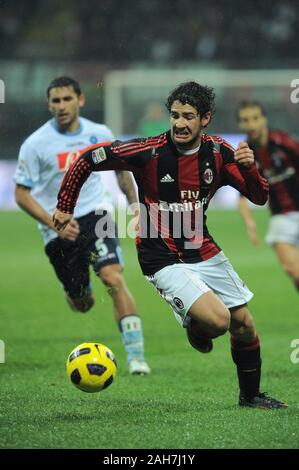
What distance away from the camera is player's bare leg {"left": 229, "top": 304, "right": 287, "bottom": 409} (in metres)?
6.20

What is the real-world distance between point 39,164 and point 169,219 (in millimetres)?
2345

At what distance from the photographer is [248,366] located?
626cm

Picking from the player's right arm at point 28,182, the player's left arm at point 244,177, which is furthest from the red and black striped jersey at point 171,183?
the player's right arm at point 28,182

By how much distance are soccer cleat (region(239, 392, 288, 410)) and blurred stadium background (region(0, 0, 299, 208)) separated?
1741 cm

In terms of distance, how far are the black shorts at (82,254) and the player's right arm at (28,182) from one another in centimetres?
23

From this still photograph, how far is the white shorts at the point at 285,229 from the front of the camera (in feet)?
34.0

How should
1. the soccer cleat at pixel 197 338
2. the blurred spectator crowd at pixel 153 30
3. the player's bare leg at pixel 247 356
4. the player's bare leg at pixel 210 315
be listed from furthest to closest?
1. the blurred spectator crowd at pixel 153 30
2. the player's bare leg at pixel 247 356
3. the soccer cleat at pixel 197 338
4. the player's bare leg at pixel 210 315

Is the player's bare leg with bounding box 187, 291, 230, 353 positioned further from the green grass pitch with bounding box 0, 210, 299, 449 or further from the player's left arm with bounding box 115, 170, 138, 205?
the player's left arm with bounding box 115, 170, 138, 205

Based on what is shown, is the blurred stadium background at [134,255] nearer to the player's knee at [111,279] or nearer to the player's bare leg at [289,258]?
the player's bare leg at [289,258]

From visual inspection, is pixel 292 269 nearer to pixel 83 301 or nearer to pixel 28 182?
pixel 83 301

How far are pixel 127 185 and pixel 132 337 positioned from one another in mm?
1214

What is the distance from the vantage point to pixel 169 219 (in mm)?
6207

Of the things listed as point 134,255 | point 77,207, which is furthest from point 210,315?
point 134,255

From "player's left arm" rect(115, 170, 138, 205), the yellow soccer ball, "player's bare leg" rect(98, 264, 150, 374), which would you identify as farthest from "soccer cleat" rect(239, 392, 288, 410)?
"player's left arm" rect(115, 170, 138, 205)
